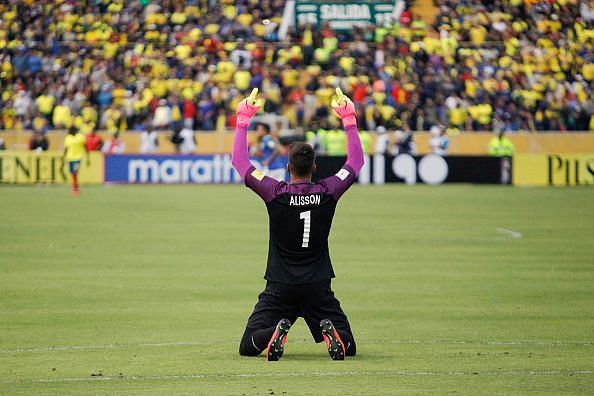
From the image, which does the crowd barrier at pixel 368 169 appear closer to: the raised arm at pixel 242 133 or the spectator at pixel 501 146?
the spectator at pixel 501 146

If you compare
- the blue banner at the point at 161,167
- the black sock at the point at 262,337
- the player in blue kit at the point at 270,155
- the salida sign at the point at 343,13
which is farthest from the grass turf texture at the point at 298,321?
the salida sign at the point at 343,13

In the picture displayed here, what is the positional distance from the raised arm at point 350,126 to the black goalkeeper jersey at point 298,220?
7cm

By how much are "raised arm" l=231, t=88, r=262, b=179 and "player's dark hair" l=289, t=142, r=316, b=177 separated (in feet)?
1.06

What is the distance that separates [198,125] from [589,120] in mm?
12565

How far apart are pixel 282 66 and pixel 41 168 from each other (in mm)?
9106

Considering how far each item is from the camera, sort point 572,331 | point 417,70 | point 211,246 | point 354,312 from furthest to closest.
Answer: point 417,70, point 211,246, point 354,312, point 572,331

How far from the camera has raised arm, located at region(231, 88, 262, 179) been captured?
962cm

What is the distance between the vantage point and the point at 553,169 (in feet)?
137

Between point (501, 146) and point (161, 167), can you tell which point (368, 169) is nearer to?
point (501, 146)

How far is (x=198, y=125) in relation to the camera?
45.0 m

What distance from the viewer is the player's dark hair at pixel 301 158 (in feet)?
31.6

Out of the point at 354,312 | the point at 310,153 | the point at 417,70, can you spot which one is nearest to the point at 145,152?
the point at 417,70

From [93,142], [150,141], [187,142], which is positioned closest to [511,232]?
[187,142]

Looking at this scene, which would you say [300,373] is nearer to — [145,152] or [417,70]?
[145,152]
